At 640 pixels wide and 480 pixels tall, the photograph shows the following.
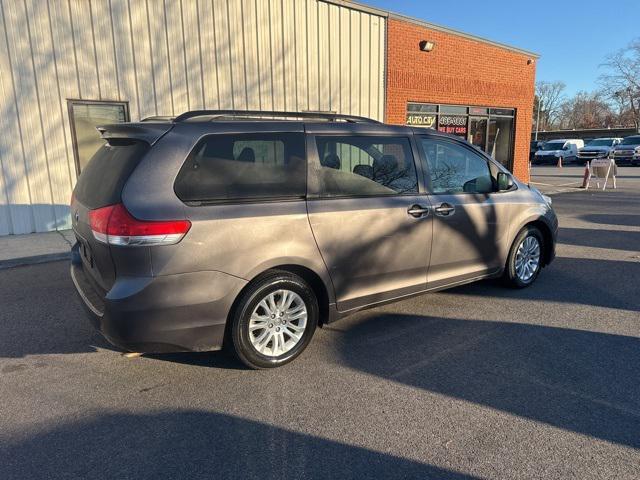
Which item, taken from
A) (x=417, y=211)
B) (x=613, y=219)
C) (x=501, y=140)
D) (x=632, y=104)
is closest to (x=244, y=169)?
(x=417, y=211)

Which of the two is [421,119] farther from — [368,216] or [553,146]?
[553,146]

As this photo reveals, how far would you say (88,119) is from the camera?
336 inches

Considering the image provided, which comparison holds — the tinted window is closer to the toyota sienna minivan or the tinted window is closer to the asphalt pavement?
the asphalt pavement

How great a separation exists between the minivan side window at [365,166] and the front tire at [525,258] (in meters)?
1.72

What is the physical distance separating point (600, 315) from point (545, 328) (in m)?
0.76

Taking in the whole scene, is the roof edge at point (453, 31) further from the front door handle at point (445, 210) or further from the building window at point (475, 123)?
the front door handle at point (445, 210)

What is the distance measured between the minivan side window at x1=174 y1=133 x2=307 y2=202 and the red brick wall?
9887 millimetres

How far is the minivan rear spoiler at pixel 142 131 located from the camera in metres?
3.01

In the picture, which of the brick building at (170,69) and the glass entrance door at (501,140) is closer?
the brick building at (170,69)

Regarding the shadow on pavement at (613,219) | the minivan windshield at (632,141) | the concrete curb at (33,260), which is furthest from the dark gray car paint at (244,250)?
the minivan windshield at (632,141)

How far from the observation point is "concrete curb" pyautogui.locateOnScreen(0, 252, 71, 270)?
6359 mm

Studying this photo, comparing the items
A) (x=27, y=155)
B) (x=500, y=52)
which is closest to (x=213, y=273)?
(x=27, y=155)

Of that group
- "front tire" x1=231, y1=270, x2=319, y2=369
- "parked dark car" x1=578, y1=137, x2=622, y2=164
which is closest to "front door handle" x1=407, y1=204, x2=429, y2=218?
"front tire" x1=231, y1=270, x2=319, y2=369

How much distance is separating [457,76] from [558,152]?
21.5m
